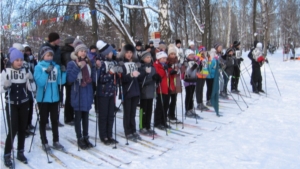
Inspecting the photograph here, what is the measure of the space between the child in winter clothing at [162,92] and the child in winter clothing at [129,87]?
70 centimetres

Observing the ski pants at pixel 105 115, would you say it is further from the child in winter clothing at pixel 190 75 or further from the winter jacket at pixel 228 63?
the winter jacket at pixel 228 63

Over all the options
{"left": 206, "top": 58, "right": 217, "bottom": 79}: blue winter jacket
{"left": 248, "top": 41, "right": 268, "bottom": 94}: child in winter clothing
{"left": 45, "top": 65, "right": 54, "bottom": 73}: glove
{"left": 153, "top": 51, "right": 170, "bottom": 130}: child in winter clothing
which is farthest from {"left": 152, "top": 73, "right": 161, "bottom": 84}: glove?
{"left": 248, "top": 41, "right": 268, "bottom": 94}: child in winter clothing

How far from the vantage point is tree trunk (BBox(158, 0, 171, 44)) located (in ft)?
32.6

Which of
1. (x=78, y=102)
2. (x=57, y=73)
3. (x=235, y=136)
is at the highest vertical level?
(x=57, y=73)

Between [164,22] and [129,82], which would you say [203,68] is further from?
[164,22]

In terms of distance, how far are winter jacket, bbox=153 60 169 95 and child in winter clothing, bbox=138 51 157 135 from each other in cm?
28

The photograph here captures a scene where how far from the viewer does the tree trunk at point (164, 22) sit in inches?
391

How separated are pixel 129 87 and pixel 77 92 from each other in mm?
951

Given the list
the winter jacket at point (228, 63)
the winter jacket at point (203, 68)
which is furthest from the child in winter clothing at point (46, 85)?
the winter jacket at point (228, 63)

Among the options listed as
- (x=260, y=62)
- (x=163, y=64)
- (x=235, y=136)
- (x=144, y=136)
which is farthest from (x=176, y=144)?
(x=260, y=62)

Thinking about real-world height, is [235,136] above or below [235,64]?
below

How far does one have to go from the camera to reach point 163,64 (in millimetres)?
5809

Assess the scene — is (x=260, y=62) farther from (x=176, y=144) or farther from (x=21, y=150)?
(x=21, y=150)

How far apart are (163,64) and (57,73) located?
7.23 ft
